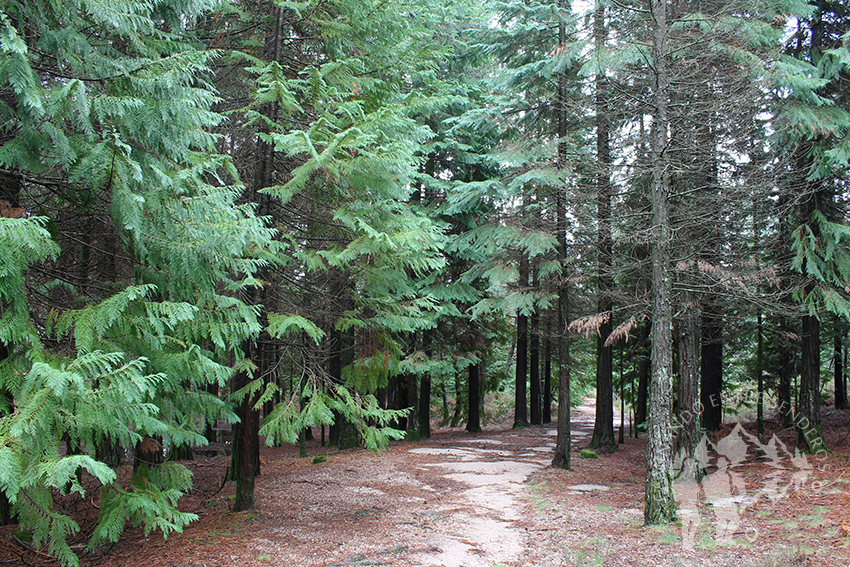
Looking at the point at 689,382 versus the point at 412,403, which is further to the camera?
the point at 412,403

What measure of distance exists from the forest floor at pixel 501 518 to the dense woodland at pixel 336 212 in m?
0.75

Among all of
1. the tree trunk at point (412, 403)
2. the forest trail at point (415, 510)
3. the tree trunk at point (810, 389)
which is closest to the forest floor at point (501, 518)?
the forest trail at point (415, 510)

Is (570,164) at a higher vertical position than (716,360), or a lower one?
higher

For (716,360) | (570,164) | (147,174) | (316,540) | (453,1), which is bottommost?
(316,540)

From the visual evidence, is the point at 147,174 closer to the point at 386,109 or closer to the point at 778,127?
the point at 386,109

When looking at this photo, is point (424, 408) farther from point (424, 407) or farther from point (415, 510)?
point (415, 510)

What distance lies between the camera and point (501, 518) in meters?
8.04

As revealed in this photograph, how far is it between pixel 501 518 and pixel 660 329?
375 cm

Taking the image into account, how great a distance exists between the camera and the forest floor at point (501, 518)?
5.84 metres

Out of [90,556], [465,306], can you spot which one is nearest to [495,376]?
[465,306]

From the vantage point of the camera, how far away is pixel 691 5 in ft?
35.1

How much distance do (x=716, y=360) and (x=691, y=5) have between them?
9.71 m

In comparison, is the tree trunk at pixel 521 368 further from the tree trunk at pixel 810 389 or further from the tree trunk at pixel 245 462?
the tree trunk at pixel 245 462

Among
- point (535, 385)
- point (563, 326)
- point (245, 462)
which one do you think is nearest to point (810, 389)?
point (563, 326)
